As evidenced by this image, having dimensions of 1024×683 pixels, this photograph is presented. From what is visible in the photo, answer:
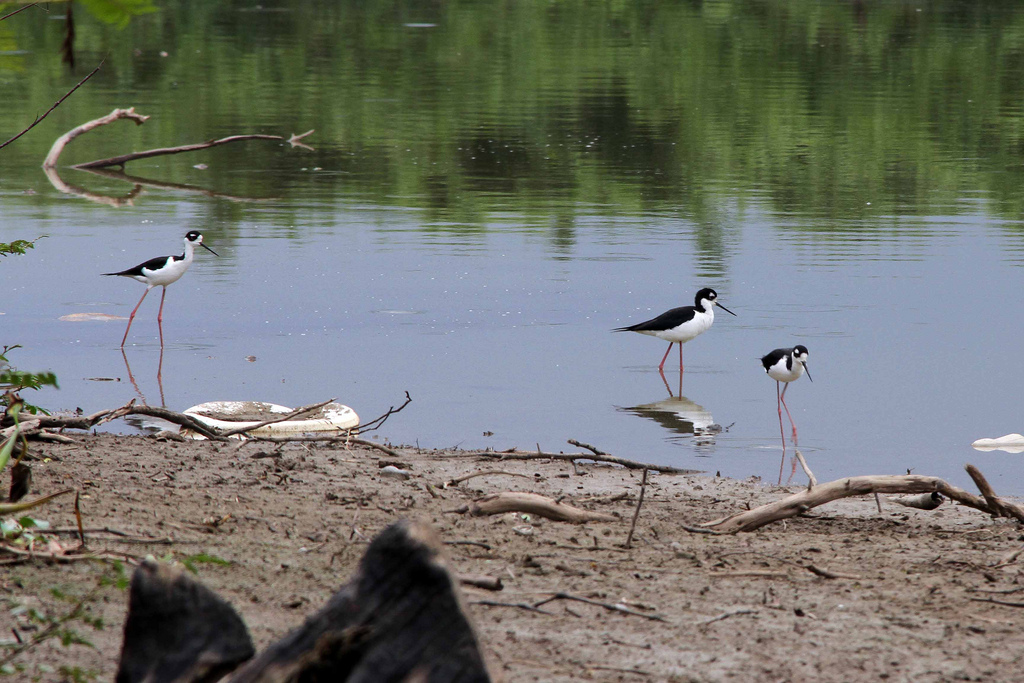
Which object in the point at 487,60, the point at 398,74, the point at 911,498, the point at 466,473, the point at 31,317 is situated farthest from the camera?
the point at 487,60

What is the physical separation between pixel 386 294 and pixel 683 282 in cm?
272

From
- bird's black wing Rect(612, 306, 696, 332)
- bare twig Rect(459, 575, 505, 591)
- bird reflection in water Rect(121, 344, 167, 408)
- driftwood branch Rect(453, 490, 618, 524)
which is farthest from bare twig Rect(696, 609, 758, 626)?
bird's black wing Rect(612, 306, 696, 332)

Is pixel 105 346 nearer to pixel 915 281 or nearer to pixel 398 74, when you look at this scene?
pixel 915 281

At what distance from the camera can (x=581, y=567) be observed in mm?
4980

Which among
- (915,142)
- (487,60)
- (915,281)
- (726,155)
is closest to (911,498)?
(915,281)

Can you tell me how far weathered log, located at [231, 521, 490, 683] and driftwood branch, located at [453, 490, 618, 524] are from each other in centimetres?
270

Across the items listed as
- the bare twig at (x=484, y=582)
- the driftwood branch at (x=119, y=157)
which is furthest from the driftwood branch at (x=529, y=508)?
the driftwood branch at (x=119, y=157)

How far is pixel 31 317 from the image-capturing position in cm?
1098

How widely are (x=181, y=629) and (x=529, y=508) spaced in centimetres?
268

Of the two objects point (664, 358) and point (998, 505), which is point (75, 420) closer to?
point (998, 505)

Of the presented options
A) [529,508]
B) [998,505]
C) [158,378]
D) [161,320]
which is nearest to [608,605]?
[529,508]

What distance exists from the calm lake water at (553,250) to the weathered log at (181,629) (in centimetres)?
122

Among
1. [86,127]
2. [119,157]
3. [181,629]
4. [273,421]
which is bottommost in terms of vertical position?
[273,421]

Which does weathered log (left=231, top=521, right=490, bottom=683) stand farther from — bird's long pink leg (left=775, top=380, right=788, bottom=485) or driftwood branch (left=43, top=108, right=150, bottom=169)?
driftwood branch (left=43, top=108, right=150, bottom=169)
